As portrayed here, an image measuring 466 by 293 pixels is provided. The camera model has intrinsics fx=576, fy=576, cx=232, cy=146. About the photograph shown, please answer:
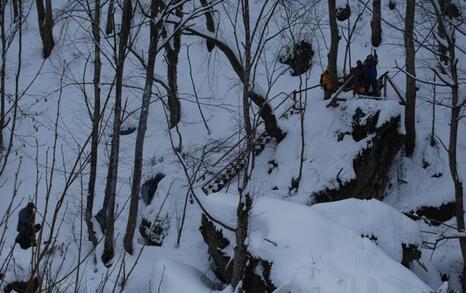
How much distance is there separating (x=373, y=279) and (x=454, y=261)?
21.7ft

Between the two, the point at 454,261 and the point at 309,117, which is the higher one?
the point at 309,117

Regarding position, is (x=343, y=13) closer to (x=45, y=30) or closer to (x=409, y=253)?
(x=45, y=30)

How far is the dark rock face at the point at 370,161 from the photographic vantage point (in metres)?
15.3

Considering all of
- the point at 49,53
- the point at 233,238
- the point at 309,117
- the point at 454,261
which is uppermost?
the point at 49,53

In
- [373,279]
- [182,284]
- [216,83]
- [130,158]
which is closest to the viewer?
[373,279]

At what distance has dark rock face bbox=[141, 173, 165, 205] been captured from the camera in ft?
56.8

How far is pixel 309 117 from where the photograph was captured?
17094 millimetres

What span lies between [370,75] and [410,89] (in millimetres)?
1226

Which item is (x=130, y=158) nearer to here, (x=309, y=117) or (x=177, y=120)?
(x=177, y=120)

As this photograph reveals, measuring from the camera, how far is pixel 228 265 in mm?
10891

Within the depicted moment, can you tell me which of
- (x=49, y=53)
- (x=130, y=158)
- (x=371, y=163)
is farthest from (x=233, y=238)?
(x=49, y=53)

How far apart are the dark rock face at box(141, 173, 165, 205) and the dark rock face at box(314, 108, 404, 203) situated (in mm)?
5086

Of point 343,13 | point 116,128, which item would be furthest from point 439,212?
point 343,13

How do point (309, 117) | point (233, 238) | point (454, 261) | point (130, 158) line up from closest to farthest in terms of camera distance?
1. point (233, 238)
2. point (454, 261)
3. point (309, 117)
4. point (130, 158)
